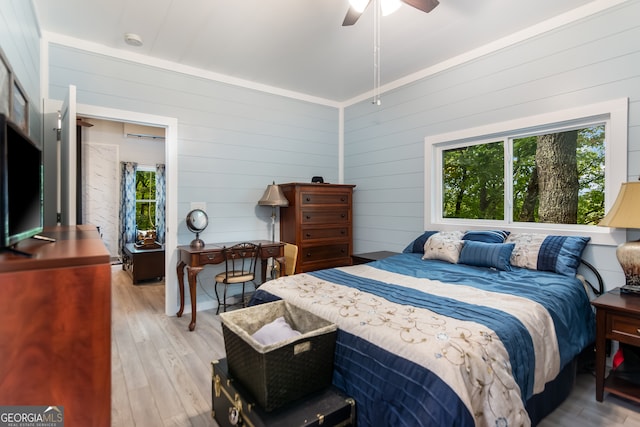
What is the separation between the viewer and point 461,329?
145 centimetres

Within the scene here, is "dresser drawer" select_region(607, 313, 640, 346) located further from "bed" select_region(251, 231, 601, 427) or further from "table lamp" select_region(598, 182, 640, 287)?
"table lamp" select_region(598, 182, 640, 287)

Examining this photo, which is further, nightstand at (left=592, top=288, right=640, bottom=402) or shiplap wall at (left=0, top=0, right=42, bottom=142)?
nightstand at (left=592, top=288, right=640, bottom=402)

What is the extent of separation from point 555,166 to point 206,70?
3.73 meters

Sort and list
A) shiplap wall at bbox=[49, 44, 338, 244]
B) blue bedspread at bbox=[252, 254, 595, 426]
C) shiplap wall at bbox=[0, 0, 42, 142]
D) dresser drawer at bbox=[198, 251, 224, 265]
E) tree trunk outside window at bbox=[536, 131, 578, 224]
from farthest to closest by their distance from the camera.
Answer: dresser drawer at bbox=[198, 251, 224, 265]
shiplap wall at bbox=[49, 44, 338, 244]
tree trunk outside window at bbox=[536, 131, 578, 224]
shiplap wall at bbox=[0, 0, 42, 142]
blue bedspread at bbox=[252, 254, 595, 426]

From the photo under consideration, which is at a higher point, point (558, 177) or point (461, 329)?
point (558, 177)

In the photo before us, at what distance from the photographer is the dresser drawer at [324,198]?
13.2 feet

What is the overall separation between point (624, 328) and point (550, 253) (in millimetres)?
679

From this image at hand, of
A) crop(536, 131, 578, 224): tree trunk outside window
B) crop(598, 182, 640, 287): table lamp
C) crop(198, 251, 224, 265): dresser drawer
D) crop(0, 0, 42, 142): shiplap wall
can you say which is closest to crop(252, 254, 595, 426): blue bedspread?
crop(598, 182, 640, 287): table lamp

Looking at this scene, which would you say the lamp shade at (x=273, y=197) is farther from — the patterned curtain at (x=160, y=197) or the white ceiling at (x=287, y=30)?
the patterned curtain at (x=160, y=197)

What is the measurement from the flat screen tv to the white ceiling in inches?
76.8

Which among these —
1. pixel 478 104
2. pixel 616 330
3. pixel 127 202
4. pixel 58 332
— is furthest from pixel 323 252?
pixel 127 202

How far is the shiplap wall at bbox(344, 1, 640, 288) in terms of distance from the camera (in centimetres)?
244

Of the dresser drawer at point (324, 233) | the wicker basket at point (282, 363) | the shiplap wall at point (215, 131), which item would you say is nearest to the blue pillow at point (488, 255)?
the wicker basket at point (282, 363)

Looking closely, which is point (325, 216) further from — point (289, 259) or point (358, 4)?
point (358, 4)
